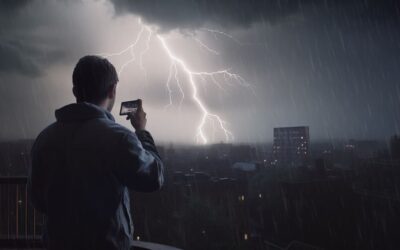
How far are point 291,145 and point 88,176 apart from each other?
2333 inches

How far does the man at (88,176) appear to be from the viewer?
3.79 feet

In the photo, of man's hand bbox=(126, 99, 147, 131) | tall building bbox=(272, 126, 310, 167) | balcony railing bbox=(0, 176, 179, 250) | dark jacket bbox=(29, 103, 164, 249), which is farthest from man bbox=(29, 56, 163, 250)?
tall building bbox=(272, 126, 310, 167)

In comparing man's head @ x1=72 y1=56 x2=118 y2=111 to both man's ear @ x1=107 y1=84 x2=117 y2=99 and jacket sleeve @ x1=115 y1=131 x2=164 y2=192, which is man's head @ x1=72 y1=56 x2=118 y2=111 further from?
jacket sleeve @ x1=115 y1=131 x2=164 y2=192

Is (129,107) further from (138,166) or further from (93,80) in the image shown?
(138,166)

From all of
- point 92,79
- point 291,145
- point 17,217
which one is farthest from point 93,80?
point 291,145

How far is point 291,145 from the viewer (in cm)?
5725

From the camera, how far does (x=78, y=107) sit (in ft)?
4.14

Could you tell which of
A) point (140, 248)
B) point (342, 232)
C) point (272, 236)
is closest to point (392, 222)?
point (342, 232)

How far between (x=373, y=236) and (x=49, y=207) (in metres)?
19.2

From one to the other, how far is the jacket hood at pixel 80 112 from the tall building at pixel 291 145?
56.0 metres

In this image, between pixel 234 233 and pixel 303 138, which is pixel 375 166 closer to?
pixel 234 233

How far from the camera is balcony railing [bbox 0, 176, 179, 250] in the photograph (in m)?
3.56

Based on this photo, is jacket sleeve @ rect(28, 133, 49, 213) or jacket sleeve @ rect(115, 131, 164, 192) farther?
jacket sleeve @ rect(28, 133, 49, 213)

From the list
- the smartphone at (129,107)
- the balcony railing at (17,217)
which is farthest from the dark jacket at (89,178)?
the balcony railing at (17,217)
